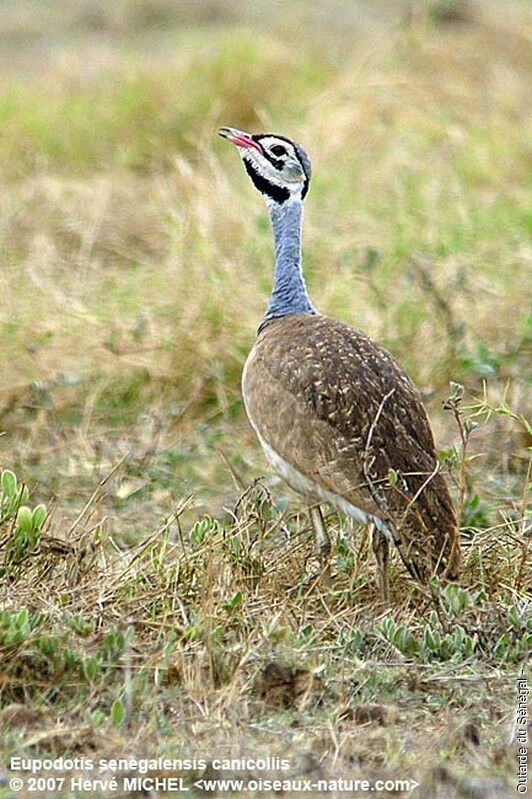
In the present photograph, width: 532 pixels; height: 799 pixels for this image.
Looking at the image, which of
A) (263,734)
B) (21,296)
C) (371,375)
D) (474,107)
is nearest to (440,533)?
(371,375)

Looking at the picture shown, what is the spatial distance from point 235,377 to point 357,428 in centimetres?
174

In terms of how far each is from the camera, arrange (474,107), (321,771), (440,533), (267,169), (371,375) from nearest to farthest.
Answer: (321,771)
(440,533)
(371,375)
(267,169)
(474,107)

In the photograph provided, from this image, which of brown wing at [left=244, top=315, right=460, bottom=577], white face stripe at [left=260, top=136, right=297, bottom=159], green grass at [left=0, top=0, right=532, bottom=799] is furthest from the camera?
white face stripe at [left=260, top=136, right=297, bottom=159]

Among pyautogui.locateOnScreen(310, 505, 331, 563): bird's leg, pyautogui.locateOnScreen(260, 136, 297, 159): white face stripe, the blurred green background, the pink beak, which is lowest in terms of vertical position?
pyautogui.locateOnScreen(310, 505, 331, 563): bird's leg

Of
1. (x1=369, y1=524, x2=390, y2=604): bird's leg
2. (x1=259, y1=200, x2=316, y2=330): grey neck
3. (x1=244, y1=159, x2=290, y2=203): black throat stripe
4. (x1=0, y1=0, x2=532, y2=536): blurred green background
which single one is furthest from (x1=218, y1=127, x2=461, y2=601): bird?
(x1=0, y1=0, x2=532, y2=536): blurred green background

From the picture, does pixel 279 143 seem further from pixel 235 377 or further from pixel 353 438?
pixel 235 377

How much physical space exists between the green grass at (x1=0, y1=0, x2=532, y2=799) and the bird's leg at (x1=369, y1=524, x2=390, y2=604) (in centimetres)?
5

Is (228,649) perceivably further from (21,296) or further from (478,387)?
(21,296)

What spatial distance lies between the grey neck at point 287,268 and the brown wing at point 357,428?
0.87ft

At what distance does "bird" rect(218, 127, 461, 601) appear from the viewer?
12.3ft

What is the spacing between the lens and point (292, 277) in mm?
4574

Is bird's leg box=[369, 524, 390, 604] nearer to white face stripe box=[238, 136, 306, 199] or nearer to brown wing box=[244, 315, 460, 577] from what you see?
brown wing box=[244, 315, 460, 577]

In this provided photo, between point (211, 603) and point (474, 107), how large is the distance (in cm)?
547

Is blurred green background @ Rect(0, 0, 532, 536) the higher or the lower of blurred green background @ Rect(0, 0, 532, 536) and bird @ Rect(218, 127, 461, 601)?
the higher
